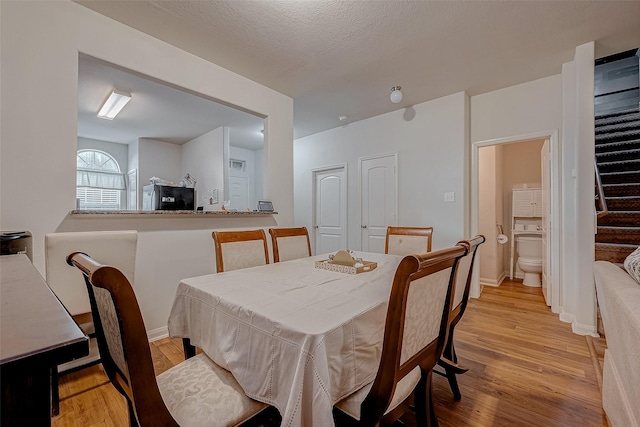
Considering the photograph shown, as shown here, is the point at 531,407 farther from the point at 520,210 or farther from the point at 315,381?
the point at 520,210

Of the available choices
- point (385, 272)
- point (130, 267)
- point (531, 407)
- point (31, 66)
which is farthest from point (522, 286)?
point (31, 66)

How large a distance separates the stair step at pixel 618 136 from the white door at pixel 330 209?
3.54m

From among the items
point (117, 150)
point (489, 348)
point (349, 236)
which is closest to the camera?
point (489, 348)

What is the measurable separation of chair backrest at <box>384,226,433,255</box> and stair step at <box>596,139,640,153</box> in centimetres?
314

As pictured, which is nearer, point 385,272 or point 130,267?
point 385,272

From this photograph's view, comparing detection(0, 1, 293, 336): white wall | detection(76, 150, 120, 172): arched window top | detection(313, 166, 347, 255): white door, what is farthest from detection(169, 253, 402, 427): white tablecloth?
detection(76, 150, 120, 172): arched window top

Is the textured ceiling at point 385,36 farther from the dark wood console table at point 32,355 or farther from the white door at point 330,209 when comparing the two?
the dark wood console table at point 32,355

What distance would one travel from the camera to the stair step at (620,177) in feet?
10.9

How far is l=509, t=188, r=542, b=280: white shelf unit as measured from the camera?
4250 mm

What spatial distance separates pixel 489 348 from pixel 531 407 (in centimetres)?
69

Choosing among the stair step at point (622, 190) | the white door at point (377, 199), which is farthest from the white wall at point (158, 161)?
the stair step at point (622, 190)

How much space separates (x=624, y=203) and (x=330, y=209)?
365cm

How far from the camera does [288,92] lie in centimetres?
343

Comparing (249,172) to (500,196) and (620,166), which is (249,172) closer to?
(500,196)
